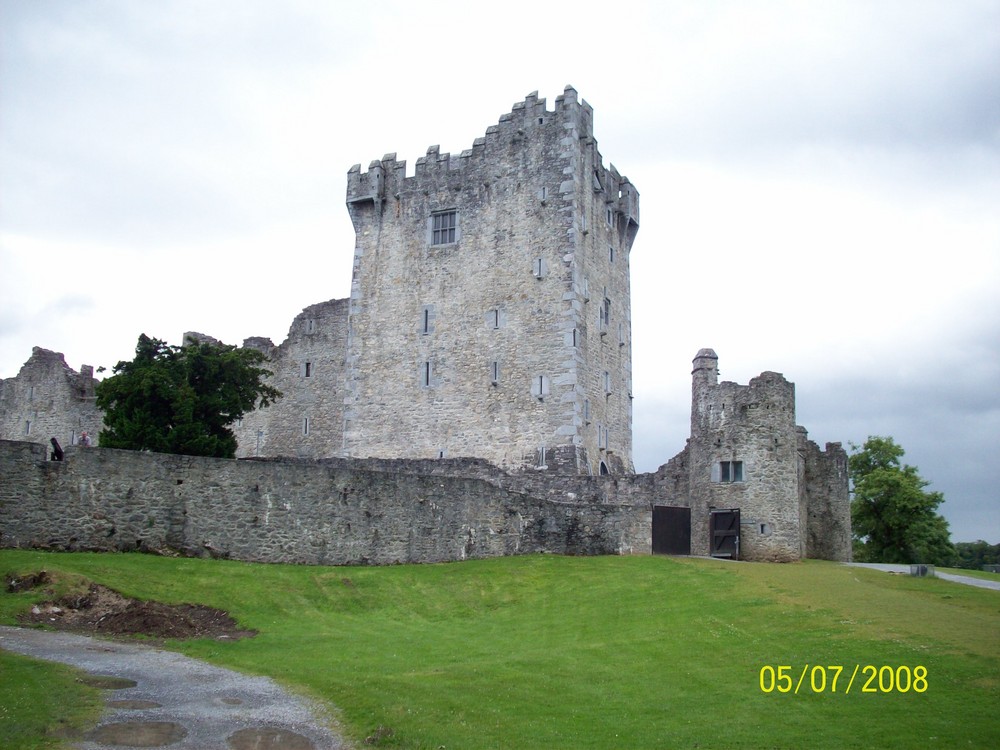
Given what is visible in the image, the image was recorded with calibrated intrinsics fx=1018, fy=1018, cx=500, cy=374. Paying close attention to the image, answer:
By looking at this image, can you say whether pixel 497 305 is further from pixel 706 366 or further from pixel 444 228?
pixel 706 366

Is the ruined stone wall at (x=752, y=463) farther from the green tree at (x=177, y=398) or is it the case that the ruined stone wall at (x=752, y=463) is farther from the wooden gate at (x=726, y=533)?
the green tree at (x=177, y=398)

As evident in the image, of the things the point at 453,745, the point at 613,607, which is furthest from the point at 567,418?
the point at 453,745

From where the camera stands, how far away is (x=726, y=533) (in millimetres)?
36719

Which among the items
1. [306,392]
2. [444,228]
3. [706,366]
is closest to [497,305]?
[444,228]

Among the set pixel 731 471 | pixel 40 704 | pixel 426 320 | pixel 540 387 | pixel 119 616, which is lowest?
pixel 40 704

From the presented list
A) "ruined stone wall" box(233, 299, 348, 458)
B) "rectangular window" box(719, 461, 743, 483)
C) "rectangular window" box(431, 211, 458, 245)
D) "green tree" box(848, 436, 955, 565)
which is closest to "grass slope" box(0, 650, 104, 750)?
"rectangular window" box(719, 461, 743, 483)

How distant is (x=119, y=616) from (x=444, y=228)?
28901 mm

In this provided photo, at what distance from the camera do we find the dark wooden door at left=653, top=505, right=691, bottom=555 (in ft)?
122

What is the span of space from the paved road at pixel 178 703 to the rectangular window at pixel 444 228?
1172 inches

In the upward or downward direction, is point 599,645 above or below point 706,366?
below

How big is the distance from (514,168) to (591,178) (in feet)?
12.3

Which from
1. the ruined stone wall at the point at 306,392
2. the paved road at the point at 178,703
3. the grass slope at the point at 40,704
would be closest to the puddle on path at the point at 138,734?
the paved road at the point at 178,703

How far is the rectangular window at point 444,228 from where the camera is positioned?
47.5 m

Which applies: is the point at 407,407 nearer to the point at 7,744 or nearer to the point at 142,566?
the point at 142,566
